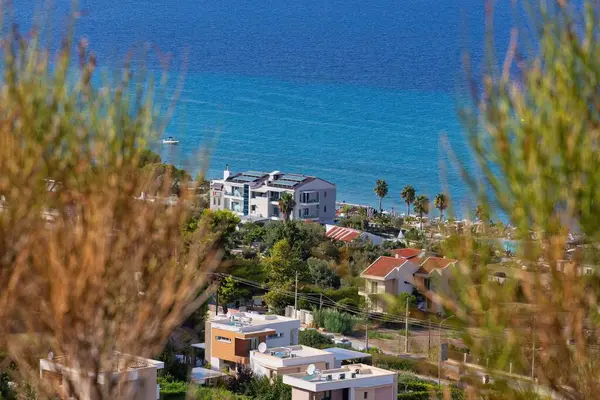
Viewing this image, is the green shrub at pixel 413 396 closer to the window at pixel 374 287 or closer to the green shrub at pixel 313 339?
the green shrub at pixel 313 339

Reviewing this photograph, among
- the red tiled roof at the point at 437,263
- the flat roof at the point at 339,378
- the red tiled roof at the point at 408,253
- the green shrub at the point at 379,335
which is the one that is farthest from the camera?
the red tiled roof at the point at 408,253

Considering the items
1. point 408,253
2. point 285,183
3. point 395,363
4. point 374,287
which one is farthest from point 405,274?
point 285,183

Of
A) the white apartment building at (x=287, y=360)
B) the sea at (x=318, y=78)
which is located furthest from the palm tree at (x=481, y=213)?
the sea at (x=318, y=78)

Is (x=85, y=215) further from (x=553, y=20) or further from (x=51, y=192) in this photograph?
(x=553, y=20)

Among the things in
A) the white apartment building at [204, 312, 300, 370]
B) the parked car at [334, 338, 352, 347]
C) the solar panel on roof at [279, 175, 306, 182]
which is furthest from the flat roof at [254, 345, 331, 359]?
the solar panel on roof at [279, 175, 306, 182]

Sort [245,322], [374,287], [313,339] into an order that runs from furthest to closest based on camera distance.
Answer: [374,287] < [313,339] < [245,322]

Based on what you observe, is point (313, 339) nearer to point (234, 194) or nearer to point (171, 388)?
point (171, 388)
